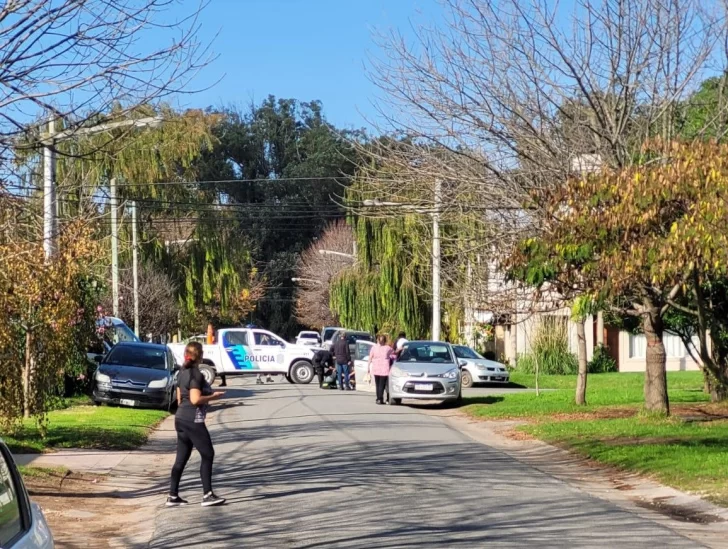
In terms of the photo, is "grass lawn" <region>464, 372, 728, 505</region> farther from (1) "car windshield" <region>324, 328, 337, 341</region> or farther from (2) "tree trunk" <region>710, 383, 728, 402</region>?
(1) "car windshield" <region>324, 328, 337, 341</region>

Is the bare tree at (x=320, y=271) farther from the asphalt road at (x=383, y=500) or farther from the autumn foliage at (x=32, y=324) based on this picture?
the autumn foliage at (x=32, y=324)

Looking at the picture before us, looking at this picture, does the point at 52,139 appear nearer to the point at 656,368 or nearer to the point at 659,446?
the point at 659,446

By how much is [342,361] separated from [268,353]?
4531 mm

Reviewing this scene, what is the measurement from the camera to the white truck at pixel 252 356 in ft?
118

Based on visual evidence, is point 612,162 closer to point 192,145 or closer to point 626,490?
point 626,490

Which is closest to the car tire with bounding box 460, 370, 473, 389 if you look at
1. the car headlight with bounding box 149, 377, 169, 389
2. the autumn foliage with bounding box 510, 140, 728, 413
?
the car headlight with bounding box 149, 377, 169, 389

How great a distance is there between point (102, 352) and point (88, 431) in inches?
453

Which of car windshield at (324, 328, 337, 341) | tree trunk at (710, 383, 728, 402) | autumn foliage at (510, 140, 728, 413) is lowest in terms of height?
tree trunk at (710, 383, 728, 402)

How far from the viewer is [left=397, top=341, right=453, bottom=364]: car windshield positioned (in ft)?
90.8

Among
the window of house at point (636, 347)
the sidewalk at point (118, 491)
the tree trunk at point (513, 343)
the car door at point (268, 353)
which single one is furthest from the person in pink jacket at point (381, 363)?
the window of house at point (636, 347)

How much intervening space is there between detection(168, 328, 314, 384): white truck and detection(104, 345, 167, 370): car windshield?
8488 mm

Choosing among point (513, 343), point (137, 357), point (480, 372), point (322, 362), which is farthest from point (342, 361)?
point (513, 343)

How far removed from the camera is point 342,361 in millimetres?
32594

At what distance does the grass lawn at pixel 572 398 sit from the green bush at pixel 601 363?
205 inches
